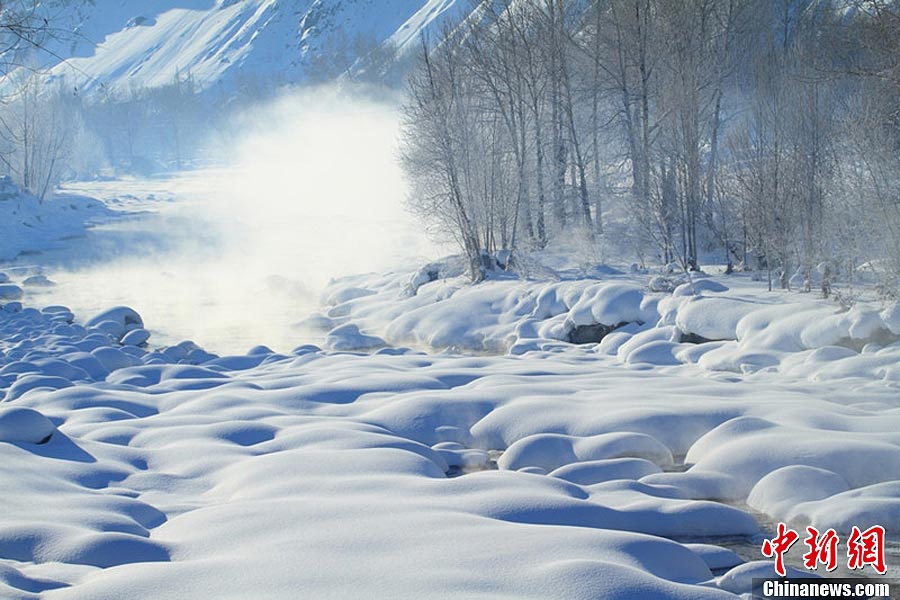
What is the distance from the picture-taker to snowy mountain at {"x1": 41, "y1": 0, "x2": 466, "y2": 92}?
98.9 m

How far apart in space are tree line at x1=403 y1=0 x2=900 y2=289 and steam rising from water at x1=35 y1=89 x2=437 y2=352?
4313mm

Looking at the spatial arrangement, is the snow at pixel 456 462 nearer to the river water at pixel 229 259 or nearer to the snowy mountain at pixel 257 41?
the river water at pixel 229 259

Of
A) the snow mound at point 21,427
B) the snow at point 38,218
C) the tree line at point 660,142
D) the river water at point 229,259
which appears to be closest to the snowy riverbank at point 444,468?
the snow mound at point 21,427

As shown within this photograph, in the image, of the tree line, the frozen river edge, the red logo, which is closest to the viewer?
the frozen river edge

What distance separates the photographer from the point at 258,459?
17.2 feet

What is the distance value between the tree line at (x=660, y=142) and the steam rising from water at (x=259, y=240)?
14.2 ft

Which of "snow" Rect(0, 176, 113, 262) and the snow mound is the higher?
"snow" Rect(0, 176, 113, 262)

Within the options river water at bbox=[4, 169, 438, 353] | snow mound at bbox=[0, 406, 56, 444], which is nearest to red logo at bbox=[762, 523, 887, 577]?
snow mound at bbox=[0, 406, 56, 444]

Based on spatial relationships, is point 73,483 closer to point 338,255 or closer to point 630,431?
point 630,431

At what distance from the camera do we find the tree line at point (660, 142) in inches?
478

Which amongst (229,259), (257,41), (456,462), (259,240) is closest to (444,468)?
(456,462)

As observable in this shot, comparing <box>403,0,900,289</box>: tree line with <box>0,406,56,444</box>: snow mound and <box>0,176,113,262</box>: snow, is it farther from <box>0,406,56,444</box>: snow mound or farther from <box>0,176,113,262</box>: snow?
<box>0,176,113,262</box>: snow

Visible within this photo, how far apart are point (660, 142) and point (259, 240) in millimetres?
19339

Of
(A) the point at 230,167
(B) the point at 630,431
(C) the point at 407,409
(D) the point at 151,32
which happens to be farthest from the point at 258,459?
(D) the point at 151,32
